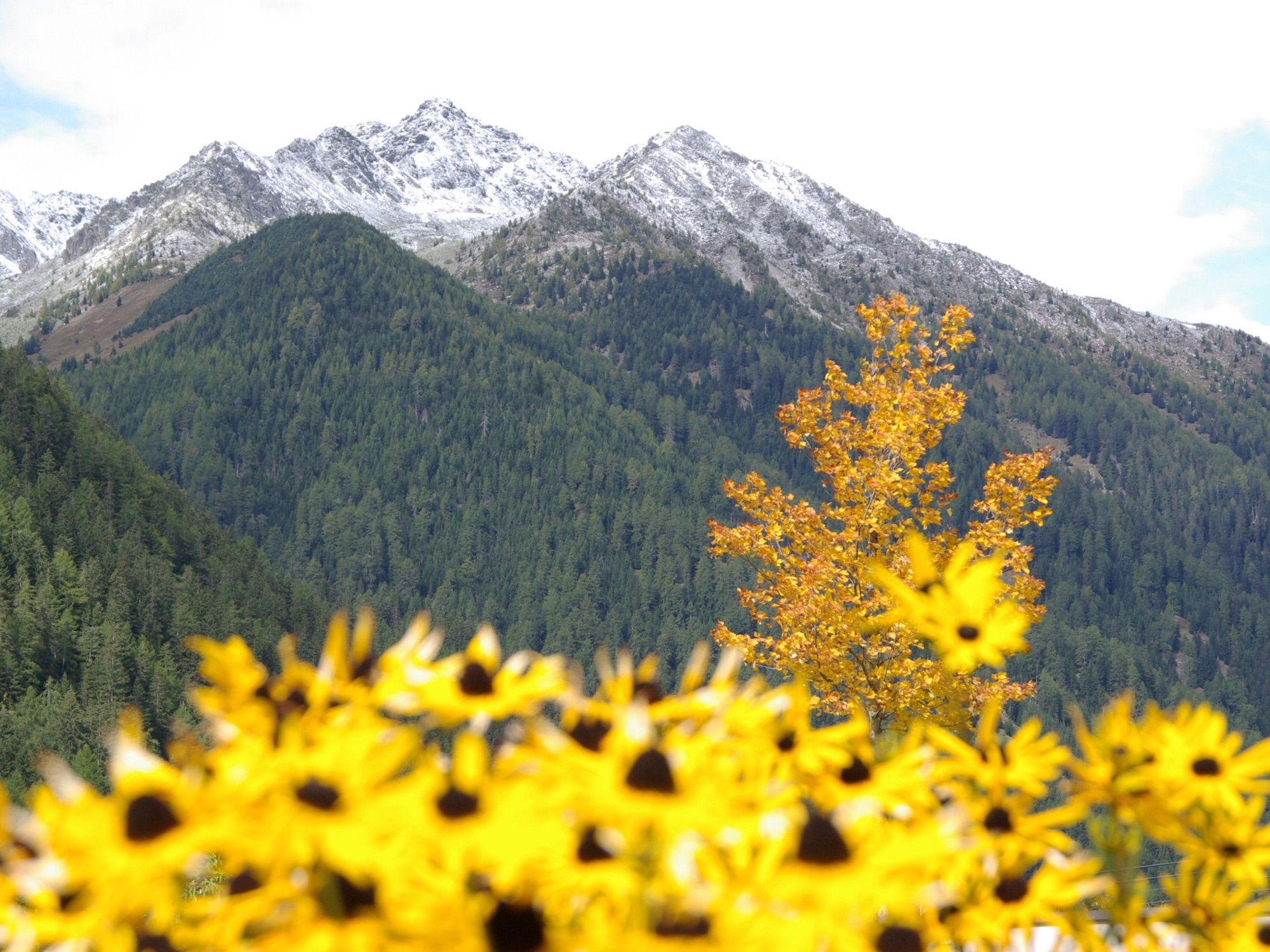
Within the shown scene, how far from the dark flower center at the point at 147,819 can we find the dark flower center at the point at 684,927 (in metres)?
0.69

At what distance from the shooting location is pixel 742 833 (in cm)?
140

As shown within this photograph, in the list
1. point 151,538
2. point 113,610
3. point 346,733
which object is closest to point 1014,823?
point 346,733

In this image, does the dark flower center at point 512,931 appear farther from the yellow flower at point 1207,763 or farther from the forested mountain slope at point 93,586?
the forested mountain slope at point 93,586

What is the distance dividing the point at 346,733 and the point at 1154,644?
21431 centimetres

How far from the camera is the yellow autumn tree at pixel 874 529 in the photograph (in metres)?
13.1

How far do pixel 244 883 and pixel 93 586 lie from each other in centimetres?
10926

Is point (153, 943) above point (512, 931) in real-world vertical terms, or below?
below

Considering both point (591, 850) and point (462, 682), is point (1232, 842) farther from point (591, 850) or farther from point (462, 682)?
point (462, 682)

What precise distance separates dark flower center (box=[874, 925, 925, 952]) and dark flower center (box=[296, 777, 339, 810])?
1.01 m

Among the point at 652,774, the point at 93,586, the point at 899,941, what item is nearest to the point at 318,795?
the point at 652,774

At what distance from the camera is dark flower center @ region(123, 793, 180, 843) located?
131cm

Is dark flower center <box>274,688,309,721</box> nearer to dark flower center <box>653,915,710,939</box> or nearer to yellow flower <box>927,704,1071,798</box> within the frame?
dark flower center <box>653,915,710,939</box>

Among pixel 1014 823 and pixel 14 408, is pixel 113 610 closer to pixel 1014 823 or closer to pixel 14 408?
pixel 14 408

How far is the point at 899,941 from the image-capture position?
174 centimetres
